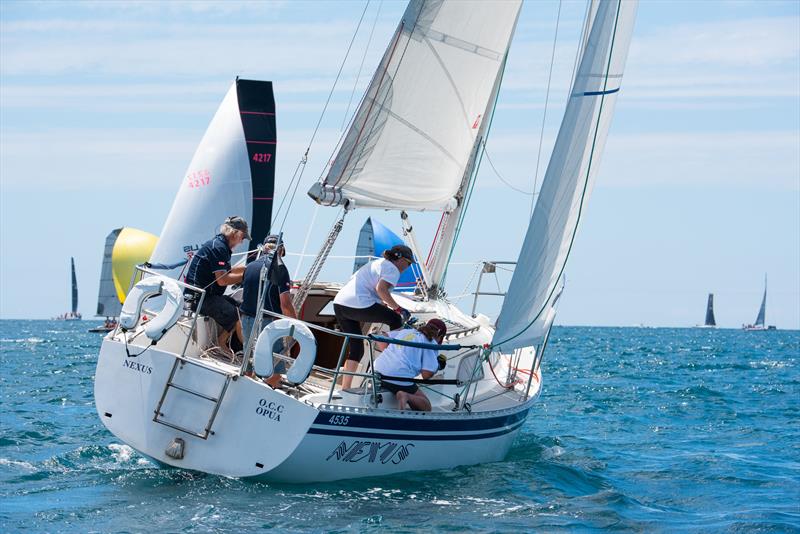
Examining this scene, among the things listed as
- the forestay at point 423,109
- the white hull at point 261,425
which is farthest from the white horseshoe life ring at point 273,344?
the forestay at point 423,109

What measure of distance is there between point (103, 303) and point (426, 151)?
43.1 meters

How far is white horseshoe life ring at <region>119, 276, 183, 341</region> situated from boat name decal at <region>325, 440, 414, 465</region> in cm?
168

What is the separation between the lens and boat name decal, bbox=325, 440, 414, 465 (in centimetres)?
845

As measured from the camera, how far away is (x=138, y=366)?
8.75m

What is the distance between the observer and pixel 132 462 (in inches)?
387

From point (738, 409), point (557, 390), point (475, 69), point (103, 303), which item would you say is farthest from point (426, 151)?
point (103, 303)

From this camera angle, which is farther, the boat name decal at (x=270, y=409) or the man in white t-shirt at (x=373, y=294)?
the man in white t-shirt at (x=373, y=294)

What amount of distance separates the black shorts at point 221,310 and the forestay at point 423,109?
1.33m

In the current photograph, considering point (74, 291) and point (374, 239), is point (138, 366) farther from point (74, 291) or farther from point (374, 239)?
point (74, 291)

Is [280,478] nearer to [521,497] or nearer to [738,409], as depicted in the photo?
[521,497]

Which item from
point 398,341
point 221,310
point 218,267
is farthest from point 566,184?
point 221,310

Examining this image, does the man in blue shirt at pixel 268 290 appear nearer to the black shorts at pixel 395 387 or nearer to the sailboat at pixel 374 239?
the black shorts at pixel 395 387

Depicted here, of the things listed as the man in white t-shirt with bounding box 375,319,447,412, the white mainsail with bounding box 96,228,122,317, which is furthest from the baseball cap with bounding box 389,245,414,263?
the white mainsail with bounding box 96,228,122,317

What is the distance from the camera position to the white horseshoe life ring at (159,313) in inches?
342
